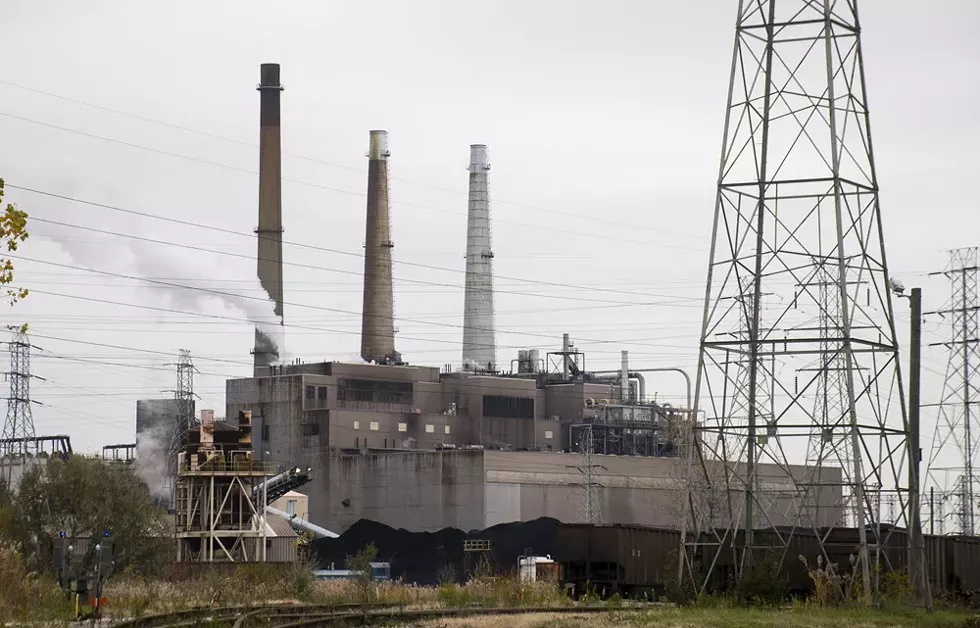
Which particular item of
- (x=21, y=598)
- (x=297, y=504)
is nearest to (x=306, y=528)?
(x=297, y=504)

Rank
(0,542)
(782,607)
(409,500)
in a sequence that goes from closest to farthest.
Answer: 1. (782,607)
2. (0,542)
3. (409,500)

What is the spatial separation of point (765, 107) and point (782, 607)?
937 centimetres

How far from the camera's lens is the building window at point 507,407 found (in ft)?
297

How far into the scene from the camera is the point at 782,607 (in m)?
26.2

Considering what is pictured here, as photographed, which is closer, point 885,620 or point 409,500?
point 885,620

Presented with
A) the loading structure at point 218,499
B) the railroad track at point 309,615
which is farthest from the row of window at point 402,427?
the railroad track at point 309,615

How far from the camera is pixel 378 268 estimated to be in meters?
87.8

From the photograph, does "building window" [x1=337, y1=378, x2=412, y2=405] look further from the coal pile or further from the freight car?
the freight car

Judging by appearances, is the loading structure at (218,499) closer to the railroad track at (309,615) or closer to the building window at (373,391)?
the building window at (373,391)

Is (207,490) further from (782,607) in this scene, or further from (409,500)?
(782,607)

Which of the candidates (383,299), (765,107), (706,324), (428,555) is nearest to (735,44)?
(765,107)

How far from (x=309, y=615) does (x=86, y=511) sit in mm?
22724

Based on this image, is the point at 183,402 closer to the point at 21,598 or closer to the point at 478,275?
the point at 478,275

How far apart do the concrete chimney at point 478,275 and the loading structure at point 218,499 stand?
3413 centimetres
